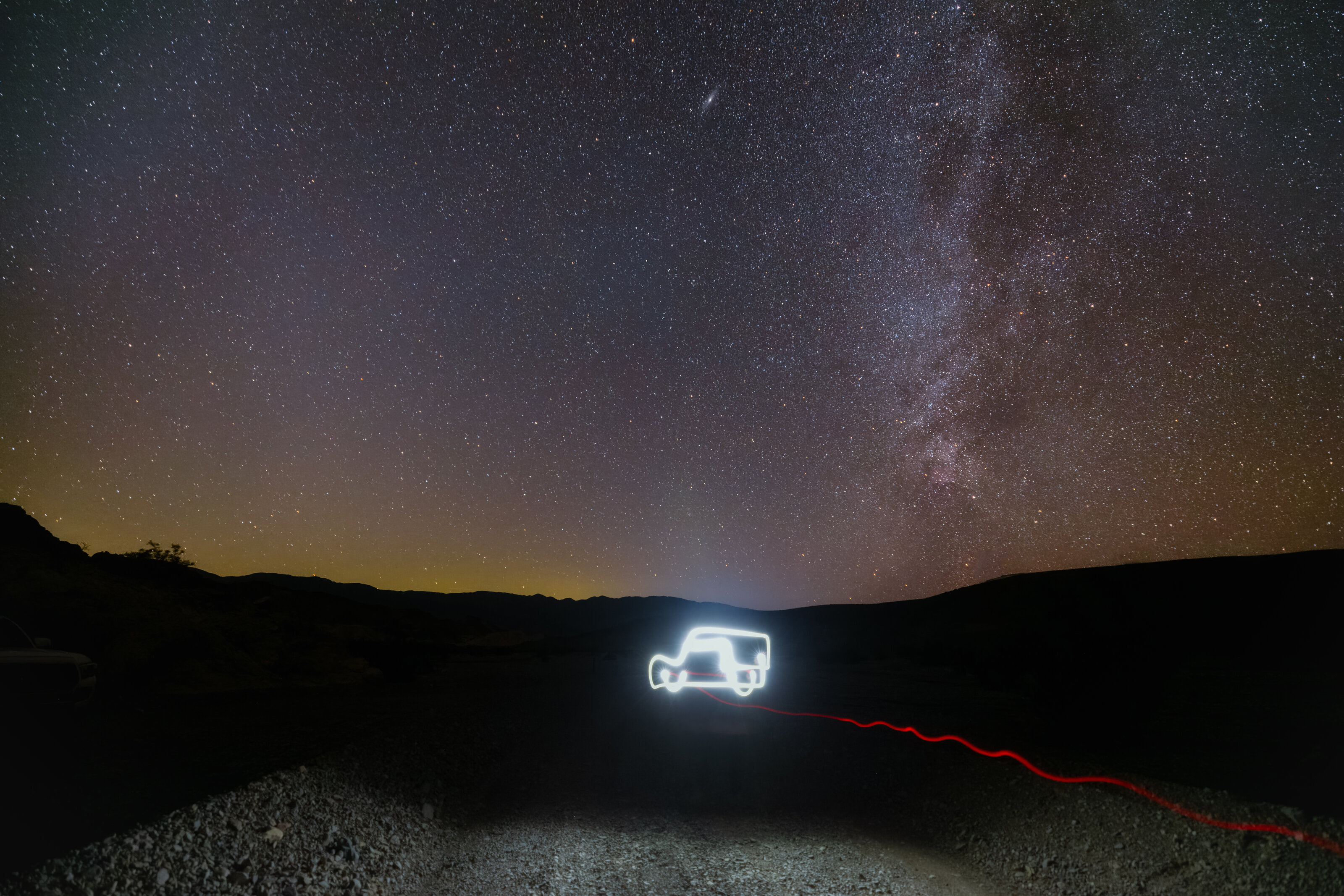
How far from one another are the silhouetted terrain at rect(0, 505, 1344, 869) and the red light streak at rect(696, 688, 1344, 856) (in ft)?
1.68

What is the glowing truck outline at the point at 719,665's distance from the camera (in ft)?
30.7

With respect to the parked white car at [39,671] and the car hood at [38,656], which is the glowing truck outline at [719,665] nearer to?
the parked white car at [39,671]

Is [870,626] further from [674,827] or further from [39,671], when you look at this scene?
[39,671]

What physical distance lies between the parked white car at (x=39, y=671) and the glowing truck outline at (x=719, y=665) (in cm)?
876

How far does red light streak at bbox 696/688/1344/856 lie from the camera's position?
5.64 m

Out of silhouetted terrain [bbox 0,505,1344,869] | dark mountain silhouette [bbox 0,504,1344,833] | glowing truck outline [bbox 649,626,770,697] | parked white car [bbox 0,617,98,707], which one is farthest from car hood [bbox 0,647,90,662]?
dark mountain silhouette [bbox 0,504,1344,833]

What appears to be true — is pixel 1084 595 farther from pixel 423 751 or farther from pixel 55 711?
pixel 55 711

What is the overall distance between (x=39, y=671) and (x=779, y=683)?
855 inches

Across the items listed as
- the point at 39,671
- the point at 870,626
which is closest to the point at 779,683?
the point at 39,671

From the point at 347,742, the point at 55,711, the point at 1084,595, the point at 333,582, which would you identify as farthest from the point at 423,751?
the point at 333,582

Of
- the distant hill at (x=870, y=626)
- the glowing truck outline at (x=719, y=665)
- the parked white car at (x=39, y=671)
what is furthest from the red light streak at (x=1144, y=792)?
the parked white car at (x=39, y=671)

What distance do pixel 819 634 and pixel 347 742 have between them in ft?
222

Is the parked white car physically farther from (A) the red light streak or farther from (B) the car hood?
(A) the red light streak

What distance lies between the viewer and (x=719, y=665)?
969cm
